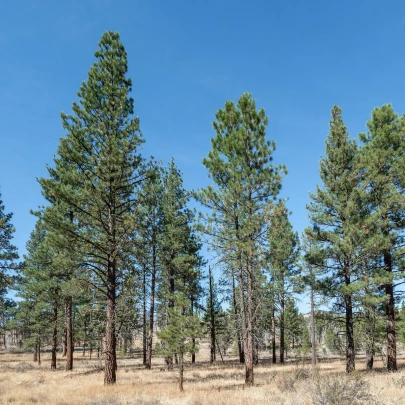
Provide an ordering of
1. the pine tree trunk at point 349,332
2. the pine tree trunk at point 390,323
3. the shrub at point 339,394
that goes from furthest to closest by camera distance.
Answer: the pine tree trunk at point 390,323 < the pine tree trunk at point 349,332 < the shrub at point 339,394

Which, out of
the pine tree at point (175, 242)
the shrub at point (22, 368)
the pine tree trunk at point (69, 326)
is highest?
the pine tree at point (175, 242)

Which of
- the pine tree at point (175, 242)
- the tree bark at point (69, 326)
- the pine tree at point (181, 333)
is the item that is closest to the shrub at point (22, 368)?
the tree bark at point (69, 326)

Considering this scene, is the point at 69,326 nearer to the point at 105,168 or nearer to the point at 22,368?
the point at 22,368

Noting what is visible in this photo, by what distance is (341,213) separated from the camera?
52.9ft

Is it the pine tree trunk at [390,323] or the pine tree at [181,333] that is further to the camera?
the pine tree trunk at [390,323]

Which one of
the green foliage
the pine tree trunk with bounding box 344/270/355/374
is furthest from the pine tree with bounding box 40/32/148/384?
the pine tree trunk with bounding box 344/270/355/374

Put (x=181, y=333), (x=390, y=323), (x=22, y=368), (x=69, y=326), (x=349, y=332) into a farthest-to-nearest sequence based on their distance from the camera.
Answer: (x=22, y=368) → (x=69, y=326) → (x=390, y=323) → (x=349, y=332) → (x=181, y=333)

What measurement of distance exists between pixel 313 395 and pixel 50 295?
19.5 m

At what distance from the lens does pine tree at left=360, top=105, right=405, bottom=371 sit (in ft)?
51.9

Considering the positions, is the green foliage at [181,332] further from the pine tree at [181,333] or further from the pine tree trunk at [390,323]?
the pine tree trunk at [390,323]

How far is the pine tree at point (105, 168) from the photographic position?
43.0ft

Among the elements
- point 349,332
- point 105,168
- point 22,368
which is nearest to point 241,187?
point 105,168

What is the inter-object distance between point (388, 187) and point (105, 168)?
1410 cm

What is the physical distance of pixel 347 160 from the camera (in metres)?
16.7
